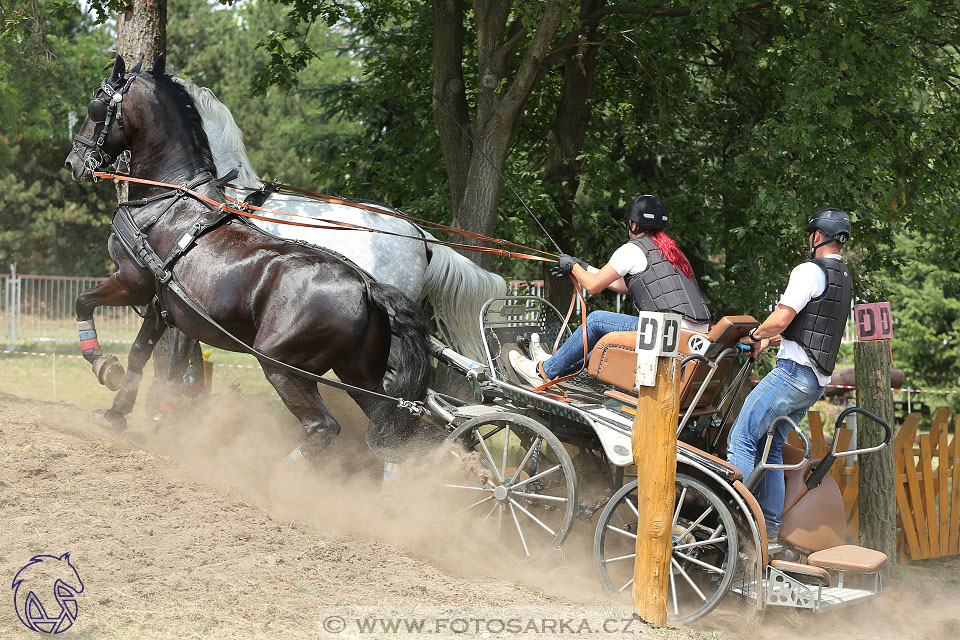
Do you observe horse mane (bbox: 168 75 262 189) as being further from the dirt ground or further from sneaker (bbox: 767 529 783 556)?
sneaker (bbox: 767 529 783 556)

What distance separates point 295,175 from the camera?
30.7m

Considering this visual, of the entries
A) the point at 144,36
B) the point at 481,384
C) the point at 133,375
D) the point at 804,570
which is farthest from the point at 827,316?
the point at 144,36

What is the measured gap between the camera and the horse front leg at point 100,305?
21.8 feet

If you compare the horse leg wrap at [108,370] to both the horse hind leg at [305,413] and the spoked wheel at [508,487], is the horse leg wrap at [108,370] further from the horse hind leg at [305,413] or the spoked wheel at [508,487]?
the spoked wheel at [508,487]

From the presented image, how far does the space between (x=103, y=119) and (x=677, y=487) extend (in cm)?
516

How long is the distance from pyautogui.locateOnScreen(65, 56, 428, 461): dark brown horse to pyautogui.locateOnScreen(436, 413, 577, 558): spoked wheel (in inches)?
28.5

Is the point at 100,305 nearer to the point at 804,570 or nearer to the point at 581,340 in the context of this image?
the point at 581,340

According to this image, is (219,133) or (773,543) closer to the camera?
(773,543)

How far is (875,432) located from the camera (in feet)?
19.5

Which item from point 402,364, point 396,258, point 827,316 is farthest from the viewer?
point 396,258

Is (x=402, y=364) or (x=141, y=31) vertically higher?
(x=141, y=31)

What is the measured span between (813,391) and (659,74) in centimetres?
528

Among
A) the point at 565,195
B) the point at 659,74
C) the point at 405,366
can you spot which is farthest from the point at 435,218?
the point at 405,366

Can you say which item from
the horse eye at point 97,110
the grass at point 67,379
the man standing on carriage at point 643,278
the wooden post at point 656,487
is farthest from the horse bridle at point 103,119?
the wooden post at point 656,487
